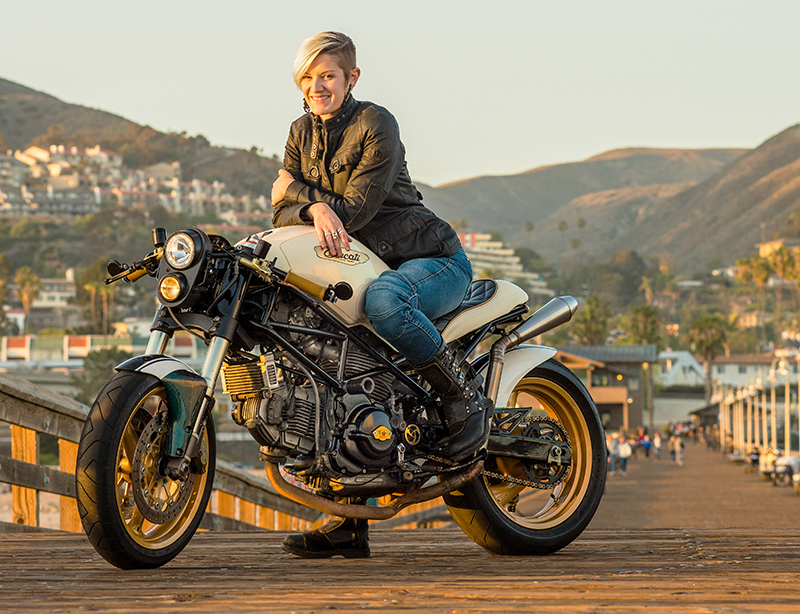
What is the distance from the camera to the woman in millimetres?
4668

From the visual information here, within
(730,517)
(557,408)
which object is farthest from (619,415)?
(557,408)

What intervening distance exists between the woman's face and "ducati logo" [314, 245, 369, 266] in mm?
662

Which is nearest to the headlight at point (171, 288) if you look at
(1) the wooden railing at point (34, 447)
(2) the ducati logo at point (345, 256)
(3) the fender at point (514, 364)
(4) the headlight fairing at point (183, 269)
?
(4) the headlight fairing at point (183, 269)

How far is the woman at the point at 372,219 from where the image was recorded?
15.3ft

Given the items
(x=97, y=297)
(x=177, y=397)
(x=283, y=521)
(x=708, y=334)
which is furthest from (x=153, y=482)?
(x=97, y=297)

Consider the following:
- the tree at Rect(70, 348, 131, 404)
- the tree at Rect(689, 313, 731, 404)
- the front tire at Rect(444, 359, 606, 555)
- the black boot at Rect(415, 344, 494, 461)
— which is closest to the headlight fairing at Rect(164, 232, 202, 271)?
the black boot at Rect(415, 344, 494, 461)

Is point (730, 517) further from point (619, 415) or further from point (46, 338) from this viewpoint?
point (46, 338)

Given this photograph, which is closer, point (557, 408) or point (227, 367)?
point (227, 367)

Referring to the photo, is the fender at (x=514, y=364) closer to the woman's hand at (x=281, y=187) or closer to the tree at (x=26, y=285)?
the woman's hand at (x=281, y=187)

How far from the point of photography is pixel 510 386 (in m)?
5.23

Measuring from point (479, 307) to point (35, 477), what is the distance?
281cm

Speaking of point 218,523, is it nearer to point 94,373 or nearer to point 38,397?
point 38,397

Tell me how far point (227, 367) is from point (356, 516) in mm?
802

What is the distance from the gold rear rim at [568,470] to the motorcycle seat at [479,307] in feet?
1.27
